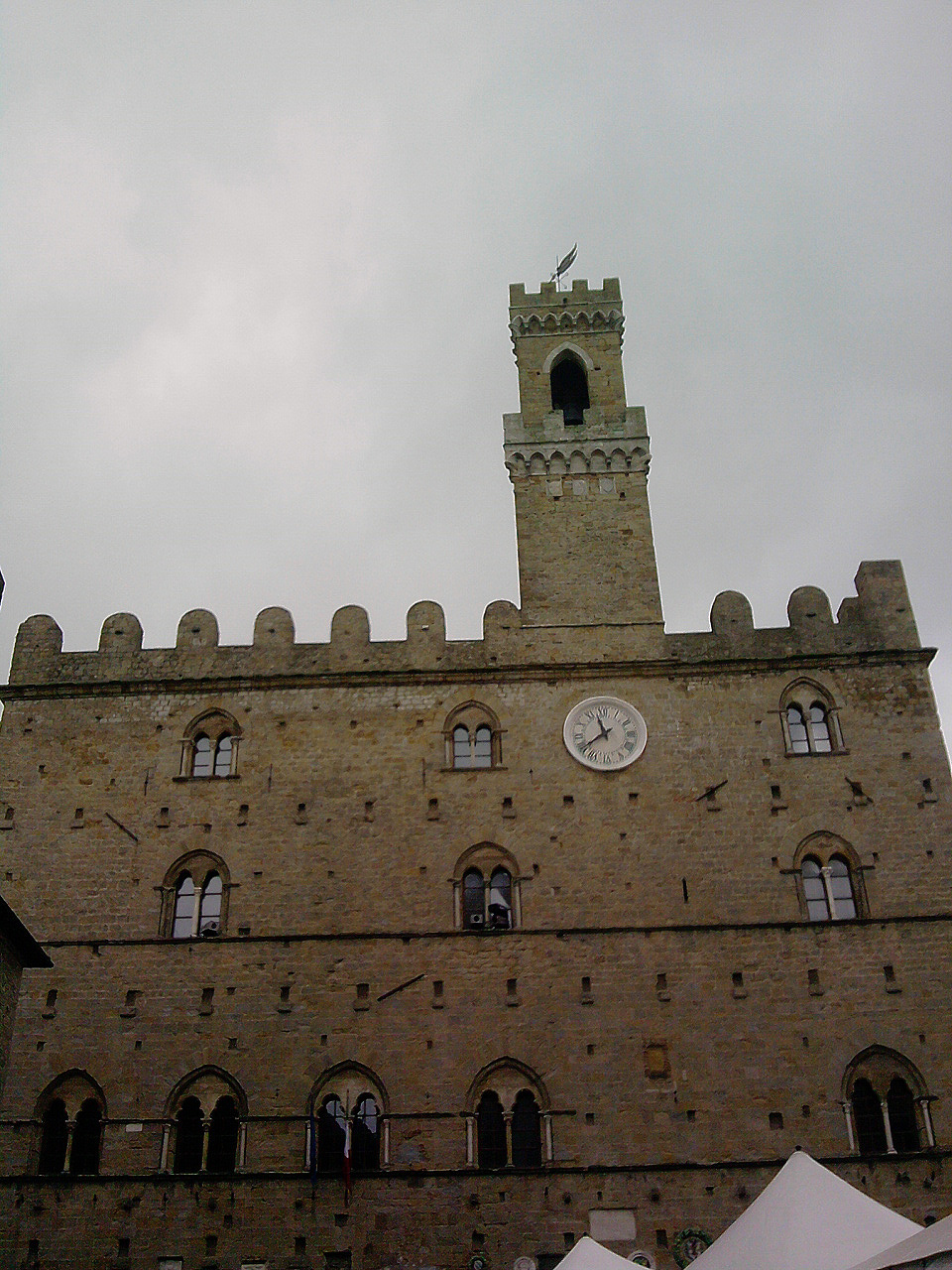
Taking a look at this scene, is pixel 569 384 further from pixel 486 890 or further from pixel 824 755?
pixel 486 890

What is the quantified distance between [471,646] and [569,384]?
7.75 m

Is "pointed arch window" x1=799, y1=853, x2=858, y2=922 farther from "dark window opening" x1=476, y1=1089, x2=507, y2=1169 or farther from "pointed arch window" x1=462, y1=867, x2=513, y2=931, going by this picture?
"dark window opening" x1=476, y1=1089, x2=507, y2=1169

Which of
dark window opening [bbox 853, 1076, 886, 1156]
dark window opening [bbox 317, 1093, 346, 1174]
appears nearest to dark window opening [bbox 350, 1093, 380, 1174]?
dark window opening [bbox 317, 1093, 346, 1174]

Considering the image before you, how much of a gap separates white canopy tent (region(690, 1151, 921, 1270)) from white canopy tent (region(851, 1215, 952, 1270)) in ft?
9.80

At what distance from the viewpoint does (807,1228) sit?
1354cm

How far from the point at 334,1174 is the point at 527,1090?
133 inches

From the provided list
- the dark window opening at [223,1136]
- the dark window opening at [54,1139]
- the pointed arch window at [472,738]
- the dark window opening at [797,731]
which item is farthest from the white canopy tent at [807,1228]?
the dark window opening at [54,1139]

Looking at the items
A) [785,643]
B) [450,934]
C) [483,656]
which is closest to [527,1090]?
[450,934]

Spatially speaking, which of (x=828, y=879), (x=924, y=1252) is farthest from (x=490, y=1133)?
(x=924, y=1252)

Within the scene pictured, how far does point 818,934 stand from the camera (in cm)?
2103

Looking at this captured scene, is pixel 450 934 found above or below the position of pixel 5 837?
below

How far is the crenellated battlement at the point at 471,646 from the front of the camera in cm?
2362

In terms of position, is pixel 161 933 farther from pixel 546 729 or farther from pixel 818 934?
pixel 818 934

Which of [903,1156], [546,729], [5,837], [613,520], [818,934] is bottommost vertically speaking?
[903,1156]
